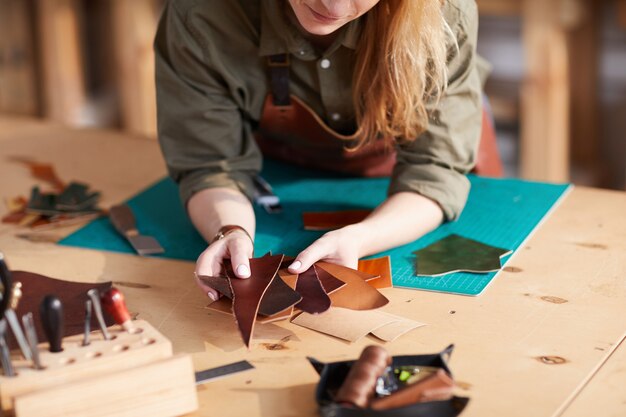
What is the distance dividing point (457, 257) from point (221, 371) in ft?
1.49

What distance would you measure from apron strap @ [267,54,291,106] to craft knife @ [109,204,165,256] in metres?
0.31

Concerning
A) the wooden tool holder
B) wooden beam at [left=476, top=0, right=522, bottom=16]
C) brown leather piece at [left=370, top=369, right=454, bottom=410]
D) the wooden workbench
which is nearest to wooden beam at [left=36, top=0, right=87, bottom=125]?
wooden beam at [left=476, top=0, right=522, bottom=16]

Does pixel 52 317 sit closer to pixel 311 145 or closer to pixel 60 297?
pixel 60 297

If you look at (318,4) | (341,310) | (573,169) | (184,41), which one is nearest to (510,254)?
(341,310)

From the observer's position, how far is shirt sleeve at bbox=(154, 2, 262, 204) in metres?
1.48

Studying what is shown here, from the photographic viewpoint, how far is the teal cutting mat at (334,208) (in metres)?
1.41

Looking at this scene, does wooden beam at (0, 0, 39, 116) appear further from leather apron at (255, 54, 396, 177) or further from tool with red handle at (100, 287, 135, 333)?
tool with red handle at (100, 287, 135, 333)

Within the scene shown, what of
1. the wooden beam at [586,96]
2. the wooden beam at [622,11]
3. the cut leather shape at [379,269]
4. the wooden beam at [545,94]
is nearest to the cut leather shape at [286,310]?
the cut leather shape at [379,269]

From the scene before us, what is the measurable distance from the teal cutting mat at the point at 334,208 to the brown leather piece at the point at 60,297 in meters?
0.19

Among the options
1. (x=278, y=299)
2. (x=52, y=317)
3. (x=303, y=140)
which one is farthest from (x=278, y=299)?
→ (x=303, y=140)

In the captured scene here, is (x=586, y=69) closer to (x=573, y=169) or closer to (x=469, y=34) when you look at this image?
(x=573, y=169)

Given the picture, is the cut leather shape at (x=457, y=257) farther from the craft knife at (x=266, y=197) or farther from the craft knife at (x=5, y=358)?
the craft knife at (x=5, y=358)

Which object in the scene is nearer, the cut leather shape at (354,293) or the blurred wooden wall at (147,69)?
the cut leather shape at (354,293)

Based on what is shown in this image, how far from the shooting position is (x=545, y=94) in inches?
101
